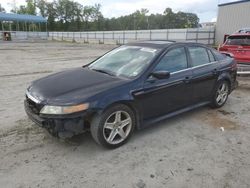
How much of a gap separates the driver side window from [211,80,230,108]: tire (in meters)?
1.17

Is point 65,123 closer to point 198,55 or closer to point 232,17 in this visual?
point 198,55

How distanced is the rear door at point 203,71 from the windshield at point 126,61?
3.03ft

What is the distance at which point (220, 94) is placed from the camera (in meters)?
5.01

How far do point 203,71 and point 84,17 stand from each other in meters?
88.0

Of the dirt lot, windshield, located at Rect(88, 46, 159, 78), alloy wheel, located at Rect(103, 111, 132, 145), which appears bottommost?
the dirt lot

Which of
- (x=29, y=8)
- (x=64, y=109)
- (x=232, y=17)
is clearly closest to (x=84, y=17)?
(x=29, y=8)

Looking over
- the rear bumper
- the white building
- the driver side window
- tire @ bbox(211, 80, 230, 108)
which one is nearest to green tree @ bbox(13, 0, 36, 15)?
the white building

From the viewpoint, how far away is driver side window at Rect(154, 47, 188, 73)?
3.79 m

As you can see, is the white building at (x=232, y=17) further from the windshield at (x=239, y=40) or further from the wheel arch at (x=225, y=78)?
the wheel arch at (x=225, y=78)

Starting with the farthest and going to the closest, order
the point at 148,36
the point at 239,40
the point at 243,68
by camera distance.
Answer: the point at 148,36, the point at 239,40, the point at 243,68

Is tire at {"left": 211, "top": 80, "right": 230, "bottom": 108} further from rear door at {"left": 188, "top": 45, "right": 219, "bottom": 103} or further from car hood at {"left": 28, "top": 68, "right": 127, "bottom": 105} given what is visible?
car hood at {"left": 28, "top": 68, "right": 127, "bottom": 105}

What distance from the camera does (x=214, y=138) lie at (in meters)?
3.73

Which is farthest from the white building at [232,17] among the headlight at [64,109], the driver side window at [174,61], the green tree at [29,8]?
the green tree at [29,8]

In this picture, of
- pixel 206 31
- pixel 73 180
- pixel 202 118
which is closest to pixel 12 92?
pixel 73 180
